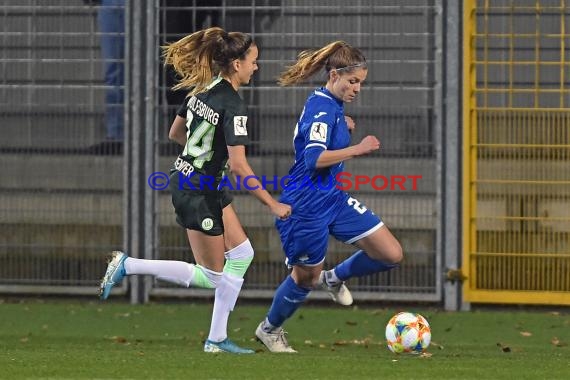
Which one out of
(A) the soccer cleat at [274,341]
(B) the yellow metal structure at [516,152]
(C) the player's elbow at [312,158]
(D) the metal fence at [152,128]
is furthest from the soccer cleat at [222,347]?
(B) the yellow metal structure at [516,152]

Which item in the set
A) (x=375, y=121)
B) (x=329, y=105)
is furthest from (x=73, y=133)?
(x=329, y=105)

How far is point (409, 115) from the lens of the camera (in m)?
11.8

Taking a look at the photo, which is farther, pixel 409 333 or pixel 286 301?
pixel 286 301

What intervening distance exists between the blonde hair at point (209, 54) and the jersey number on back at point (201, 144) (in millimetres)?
223

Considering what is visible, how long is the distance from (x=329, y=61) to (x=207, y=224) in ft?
4.19

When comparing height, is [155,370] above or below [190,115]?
below

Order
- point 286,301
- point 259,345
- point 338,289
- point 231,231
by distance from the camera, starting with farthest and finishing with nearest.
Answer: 1. point 259,345
2. point 338,289
3. point 286,301
4. point 231,231

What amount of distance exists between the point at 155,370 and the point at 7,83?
5.34 metres

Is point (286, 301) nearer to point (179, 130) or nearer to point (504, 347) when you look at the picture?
point (179, 130)

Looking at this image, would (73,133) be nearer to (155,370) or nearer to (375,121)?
(375,121)

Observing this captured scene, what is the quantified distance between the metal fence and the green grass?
47 centimetres

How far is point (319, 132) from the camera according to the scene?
8.55 meters

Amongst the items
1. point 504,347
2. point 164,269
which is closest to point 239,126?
point 164,269

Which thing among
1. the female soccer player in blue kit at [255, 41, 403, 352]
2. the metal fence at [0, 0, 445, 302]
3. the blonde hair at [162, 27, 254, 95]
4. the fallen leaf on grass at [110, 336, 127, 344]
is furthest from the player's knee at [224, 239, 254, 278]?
the metal fence at [0, 0, 445, 302]
